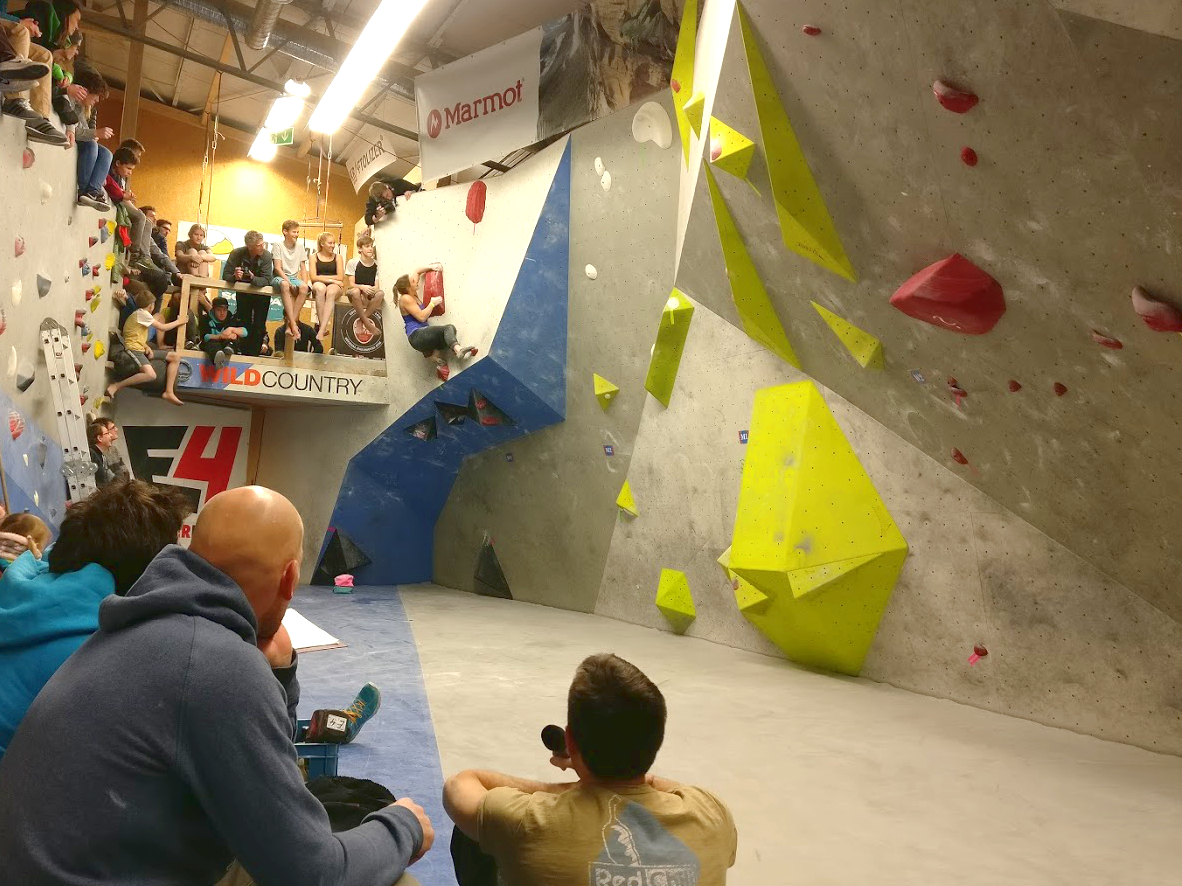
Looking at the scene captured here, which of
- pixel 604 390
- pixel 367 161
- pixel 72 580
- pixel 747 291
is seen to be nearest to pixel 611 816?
pixel 72 580

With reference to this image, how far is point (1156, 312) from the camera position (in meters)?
2.81

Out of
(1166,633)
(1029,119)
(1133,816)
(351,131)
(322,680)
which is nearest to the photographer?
(1029,119)

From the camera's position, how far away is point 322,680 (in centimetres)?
457

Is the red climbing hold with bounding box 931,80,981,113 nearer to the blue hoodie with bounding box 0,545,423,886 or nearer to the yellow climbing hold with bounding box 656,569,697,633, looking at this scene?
the blue hoodie with bounding box 0,545,423,886

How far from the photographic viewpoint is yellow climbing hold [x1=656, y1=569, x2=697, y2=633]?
6543 millimetres

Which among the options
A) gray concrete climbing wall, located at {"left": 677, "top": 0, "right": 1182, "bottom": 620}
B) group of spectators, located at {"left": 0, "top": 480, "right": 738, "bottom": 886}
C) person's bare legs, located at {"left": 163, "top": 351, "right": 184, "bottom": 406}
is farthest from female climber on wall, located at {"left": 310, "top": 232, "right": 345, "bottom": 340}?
group of spectators, located at {"left": 0, "top": 480, "right": 738, "bottom": 886}

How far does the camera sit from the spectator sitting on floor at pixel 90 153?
596 centimetres

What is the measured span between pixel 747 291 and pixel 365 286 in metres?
4.96

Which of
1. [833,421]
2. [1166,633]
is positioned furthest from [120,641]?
[833,421]

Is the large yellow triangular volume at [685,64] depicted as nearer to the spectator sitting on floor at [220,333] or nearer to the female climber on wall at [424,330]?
the female climber on wall at [424,330]

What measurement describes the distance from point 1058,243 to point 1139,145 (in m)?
0.54

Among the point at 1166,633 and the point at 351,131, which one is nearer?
the point at 1166,633

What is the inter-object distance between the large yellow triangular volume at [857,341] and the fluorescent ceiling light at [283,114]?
7792 millimetres

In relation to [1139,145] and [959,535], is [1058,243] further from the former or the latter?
[959,535]
